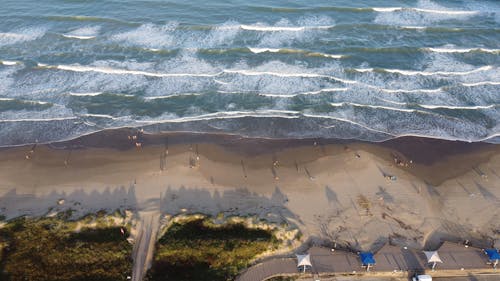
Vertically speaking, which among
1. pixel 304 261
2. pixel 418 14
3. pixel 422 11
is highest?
pixel 422 11

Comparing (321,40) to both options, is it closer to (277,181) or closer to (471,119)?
(471,119)

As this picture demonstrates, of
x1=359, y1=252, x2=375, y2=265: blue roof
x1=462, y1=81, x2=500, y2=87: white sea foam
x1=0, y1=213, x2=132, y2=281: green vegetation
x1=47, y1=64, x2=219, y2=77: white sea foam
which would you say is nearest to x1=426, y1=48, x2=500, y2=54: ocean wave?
x1=462, y1=81, x2=500, y2=87: white sea foam

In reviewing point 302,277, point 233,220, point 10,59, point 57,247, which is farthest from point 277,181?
point 10,59

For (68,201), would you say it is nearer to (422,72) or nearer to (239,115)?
(239,115)

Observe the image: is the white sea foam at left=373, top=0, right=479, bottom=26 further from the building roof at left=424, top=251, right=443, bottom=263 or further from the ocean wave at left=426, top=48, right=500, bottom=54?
the building roof at left=424, top=251, right=443, bottom=263

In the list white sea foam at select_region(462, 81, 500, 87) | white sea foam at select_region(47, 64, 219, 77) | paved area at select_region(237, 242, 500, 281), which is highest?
white sea foam at select_region(462, 81, 500, 87)

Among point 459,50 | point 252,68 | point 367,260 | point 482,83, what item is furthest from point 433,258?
point 459,50
